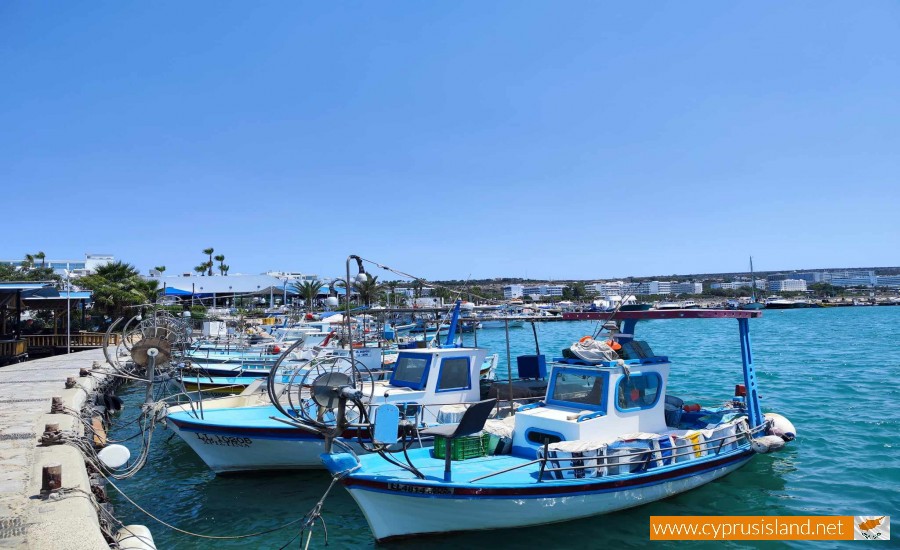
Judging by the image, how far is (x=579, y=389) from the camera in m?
11.6

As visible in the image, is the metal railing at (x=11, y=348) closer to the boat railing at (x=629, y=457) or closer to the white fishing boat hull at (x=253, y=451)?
the white fishing boat hull at (x=253, y=451)

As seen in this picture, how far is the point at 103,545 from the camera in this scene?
6777 mm

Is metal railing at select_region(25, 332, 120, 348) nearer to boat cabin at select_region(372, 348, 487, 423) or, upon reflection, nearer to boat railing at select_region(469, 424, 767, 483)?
boat cabin at select_region(372, 348, 487, 423)

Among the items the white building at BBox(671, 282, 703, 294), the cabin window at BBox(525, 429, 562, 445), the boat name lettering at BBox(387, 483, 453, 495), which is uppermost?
the white building at BBox(671, 282, 703, 294)

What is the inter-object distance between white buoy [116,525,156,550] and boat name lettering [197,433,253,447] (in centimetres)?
458

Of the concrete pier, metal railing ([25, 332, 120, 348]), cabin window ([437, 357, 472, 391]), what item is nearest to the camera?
the concrete pier

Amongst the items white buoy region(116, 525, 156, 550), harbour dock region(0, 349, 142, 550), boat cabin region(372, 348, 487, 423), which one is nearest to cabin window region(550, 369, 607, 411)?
boat cabin region(372, 348, 487, 423)

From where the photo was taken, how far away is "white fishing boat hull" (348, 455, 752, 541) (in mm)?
8977

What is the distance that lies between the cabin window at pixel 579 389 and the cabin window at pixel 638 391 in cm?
35

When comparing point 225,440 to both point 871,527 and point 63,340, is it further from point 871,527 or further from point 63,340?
point 63,340

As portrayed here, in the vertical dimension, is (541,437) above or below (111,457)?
below

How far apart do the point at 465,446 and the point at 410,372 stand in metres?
4.11

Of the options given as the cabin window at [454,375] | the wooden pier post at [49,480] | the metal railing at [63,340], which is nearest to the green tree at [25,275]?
the metal railing at [63,340]

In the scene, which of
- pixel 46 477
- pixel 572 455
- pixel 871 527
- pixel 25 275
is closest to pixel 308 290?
pixel 25 275
